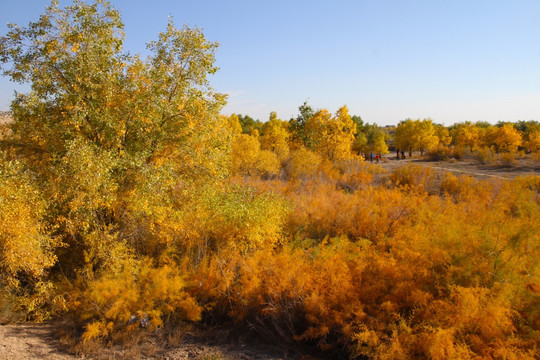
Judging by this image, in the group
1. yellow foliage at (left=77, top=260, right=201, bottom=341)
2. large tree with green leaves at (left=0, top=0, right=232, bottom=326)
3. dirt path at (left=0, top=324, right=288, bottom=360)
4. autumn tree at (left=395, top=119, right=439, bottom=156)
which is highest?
autumn tree at (left=395, top=119, right=439, bottom=156)

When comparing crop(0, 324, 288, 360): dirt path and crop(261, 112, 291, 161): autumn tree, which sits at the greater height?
crop(261, 112, 291, 161): autumn tree

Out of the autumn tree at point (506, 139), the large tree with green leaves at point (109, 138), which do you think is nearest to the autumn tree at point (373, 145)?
the autumn tree at point (506, 139)

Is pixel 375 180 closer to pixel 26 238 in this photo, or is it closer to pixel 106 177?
pixel 106 177

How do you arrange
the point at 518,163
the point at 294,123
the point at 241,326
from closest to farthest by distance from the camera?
the point at 241,326 → the point at 518,163 → the point at 294,123

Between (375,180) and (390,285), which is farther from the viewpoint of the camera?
(375,180)

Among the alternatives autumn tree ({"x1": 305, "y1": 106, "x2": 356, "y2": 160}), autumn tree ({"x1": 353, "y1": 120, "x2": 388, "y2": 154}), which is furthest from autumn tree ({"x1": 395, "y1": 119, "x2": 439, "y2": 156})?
autumn tree ({"x1": 305, "y1": 106, "x2": 356, "y2": 160})

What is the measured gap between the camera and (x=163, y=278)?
24.1 feet

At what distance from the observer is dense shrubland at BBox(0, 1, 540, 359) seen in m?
5.21

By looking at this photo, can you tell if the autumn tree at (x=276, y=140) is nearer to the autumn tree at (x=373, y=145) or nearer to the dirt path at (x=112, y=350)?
the autumn tree at (x=373, y=145)

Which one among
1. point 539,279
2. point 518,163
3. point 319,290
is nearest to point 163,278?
point 319,290

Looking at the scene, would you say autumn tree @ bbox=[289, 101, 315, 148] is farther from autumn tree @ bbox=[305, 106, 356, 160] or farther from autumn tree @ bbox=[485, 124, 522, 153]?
autumn tree @ bbox=[485, 124, 522, 153]

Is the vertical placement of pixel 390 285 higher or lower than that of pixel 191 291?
higher

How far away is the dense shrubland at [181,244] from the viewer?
5.21 metres

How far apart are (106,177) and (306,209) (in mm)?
6585
